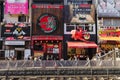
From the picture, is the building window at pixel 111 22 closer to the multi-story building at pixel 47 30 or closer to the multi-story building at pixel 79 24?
the multi-story building at pixel 79 24

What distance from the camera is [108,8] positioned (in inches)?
1935

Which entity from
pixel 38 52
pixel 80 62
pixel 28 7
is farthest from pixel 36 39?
pixel 80 62

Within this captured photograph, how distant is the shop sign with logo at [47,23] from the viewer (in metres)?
48.0

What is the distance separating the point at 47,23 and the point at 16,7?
463cm

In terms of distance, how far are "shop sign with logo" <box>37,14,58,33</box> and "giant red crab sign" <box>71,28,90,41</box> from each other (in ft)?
9.25

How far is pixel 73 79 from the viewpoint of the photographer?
92.9ft

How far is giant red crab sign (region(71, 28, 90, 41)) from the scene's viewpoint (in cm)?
4684

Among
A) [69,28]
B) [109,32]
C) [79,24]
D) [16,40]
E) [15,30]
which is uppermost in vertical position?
[79,24]

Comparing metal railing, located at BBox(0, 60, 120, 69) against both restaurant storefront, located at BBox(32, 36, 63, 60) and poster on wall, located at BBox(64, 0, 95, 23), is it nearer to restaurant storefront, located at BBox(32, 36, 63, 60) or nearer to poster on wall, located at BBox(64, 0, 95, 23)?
restaurant storefront, located at BBox(32, 36, 63, 60)

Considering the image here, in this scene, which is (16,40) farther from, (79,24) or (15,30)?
(79,24)

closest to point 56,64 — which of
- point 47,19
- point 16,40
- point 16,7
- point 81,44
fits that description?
point 81,44

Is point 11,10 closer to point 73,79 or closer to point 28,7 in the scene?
point 28,7

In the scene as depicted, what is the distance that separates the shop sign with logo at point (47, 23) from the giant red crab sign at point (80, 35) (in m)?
2.82

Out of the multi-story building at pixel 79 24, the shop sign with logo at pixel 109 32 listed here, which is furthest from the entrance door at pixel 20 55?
the shop sign with logo at pixel 109 32
